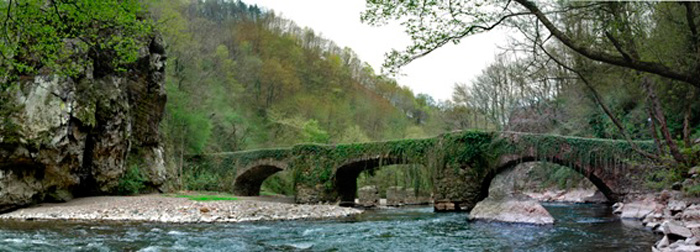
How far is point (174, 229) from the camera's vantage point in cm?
1242

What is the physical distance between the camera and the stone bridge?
19.3 metres

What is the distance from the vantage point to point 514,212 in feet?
46.4

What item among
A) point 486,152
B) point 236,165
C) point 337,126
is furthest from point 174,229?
point 337,126

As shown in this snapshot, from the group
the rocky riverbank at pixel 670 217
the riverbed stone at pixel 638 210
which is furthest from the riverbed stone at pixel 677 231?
the riverbed stone at pixel 638 210

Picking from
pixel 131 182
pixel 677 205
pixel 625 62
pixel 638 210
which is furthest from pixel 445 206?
pixel 625 62

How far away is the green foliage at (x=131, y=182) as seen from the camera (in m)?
20.5

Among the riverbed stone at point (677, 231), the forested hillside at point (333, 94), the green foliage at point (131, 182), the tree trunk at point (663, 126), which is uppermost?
the forested hillside at point (333, 94)

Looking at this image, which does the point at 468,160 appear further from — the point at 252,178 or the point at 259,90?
the point at 259,90

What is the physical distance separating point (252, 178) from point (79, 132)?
569 inches

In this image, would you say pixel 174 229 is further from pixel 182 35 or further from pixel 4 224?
pixel 182 35

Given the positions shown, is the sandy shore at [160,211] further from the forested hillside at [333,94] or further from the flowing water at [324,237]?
A: the forested hillside at [333,94]

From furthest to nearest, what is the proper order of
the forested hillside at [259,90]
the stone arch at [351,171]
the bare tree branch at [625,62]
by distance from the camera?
the forested hillside at [259,90]
the stone arch at [351,171]
the bare tree branch at [625,62]

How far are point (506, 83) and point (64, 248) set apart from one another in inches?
1094

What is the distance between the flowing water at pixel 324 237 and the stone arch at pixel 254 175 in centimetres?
1373
